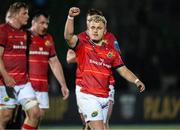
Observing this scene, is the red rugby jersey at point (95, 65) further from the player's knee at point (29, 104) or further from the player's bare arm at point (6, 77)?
the player's knee at point (29, 104)

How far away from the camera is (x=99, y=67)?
10.5m

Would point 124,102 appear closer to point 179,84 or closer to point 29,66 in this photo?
point 179,84

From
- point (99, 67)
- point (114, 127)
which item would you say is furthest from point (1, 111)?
point (114, 127)

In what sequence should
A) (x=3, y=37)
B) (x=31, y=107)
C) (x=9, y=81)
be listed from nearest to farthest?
(x=9, y=81)
(x=3, y=37)
(x=31, y=107)

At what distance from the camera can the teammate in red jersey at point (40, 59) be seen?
1277cm

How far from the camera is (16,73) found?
39.1 ft

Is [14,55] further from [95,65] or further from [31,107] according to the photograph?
[95,65]

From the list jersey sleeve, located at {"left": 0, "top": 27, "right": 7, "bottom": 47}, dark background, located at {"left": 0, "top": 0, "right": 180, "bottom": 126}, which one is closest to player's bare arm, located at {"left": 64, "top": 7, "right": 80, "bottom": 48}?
jersey sleeve, located at {"left": 0, "top": 27, "right": 7, "bottom": 47}

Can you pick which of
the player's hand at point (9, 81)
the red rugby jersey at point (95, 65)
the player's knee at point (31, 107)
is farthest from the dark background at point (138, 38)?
the red rugby jersey at point (95, 65)

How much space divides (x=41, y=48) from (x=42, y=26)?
352mm

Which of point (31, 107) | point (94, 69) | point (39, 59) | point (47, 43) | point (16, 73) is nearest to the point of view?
point (94, 69)

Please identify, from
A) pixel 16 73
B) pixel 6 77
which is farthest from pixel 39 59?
pixel 6 77

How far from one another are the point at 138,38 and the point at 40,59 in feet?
32.6

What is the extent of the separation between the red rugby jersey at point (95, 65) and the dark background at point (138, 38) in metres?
7.91
